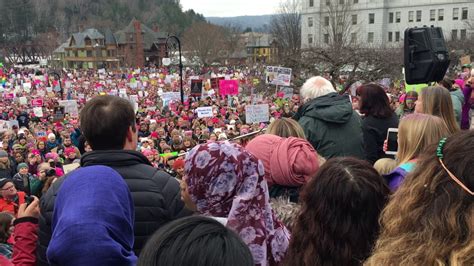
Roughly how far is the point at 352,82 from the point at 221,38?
6460 cm

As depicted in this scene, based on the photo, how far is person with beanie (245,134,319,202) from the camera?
2682 mm

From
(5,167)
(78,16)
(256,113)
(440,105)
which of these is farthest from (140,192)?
(78,16)

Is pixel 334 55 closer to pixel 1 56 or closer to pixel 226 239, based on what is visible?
pixel 226 239

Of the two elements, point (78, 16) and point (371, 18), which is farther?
point (78, 16)

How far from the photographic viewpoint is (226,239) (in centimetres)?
121

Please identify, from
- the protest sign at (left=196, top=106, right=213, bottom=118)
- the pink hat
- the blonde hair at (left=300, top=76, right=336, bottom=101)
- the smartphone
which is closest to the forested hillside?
the protest sign at (left=196, top=106, right=213, bottom=118)

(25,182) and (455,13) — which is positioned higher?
(455,13)

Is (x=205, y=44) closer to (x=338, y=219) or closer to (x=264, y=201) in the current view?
(x=264, y=201)

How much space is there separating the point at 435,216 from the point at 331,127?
256 centimetres

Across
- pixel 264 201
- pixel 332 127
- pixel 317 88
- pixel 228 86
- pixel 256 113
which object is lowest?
pixel 256 113

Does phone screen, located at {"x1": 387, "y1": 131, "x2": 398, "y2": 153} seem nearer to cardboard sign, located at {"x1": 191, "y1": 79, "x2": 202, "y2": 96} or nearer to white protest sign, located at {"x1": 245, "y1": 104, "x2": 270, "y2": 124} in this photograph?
white protest sign, located at {"x1": 245, "y1": 104, "x2": 270, "y2": 124}

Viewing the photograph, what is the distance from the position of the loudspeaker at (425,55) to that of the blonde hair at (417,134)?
9.41 feet

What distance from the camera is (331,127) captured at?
12.9 feet

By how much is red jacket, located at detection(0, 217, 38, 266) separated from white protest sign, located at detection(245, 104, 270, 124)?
34.2ft
